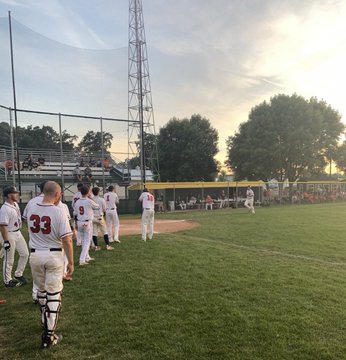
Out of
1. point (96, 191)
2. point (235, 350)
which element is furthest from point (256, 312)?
point (96, 191)

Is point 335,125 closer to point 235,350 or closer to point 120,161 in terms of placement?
point 120,161

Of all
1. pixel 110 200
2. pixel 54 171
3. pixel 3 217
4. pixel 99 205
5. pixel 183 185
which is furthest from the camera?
pixel 183 185

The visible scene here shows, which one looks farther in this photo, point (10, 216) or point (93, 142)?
point (93, 142)

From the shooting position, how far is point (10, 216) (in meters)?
6.96

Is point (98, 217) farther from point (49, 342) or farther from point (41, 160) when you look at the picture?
point (41, 160)

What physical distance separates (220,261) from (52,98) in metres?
20.9

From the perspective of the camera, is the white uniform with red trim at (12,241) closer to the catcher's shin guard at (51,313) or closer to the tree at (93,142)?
the catcher's shin guard at (51,313)

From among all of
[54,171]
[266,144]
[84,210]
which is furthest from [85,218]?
[266,144]

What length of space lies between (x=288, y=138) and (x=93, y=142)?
1045 inches

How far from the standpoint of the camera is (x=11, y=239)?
7.15 m

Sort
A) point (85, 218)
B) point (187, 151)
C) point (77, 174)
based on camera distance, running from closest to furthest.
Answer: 1. point (85, 218)
2. point (77, 174)
3. point (187, 151)

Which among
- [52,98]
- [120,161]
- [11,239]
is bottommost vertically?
[11,239]

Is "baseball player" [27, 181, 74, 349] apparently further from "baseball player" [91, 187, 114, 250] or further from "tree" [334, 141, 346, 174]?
"tree" [334, 141, 346, 174]

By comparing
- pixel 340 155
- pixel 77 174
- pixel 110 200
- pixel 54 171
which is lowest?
pixel 110 200
